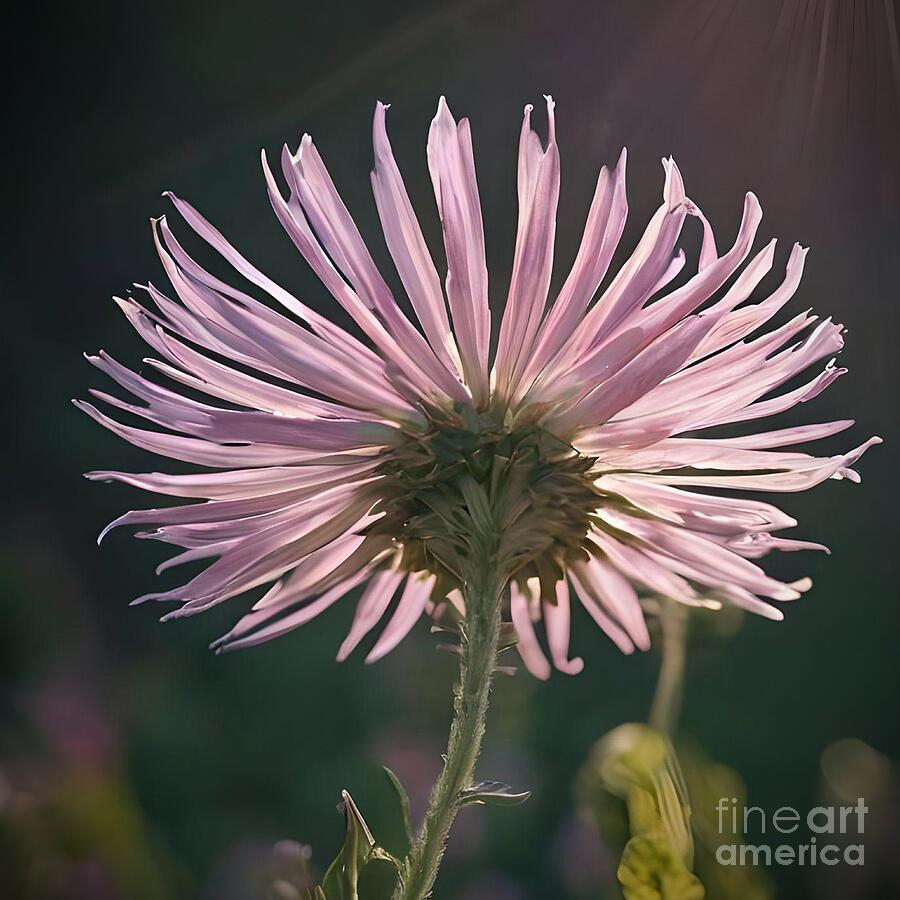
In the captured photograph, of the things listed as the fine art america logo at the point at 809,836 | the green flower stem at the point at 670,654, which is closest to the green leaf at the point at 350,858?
the green flower stem at the point at 670,654

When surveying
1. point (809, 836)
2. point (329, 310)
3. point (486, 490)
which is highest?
point (329, 310)

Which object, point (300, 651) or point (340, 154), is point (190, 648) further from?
point (340, 154)

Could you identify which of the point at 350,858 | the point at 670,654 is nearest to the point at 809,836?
the point at 670,654

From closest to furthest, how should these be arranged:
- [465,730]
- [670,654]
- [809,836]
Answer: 1. [465,730]
2. [670,654]
3. [809,836]

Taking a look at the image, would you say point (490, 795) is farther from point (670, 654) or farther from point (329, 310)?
point (329, 310)

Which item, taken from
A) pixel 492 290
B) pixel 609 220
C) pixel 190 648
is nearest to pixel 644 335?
pixel 609 220
